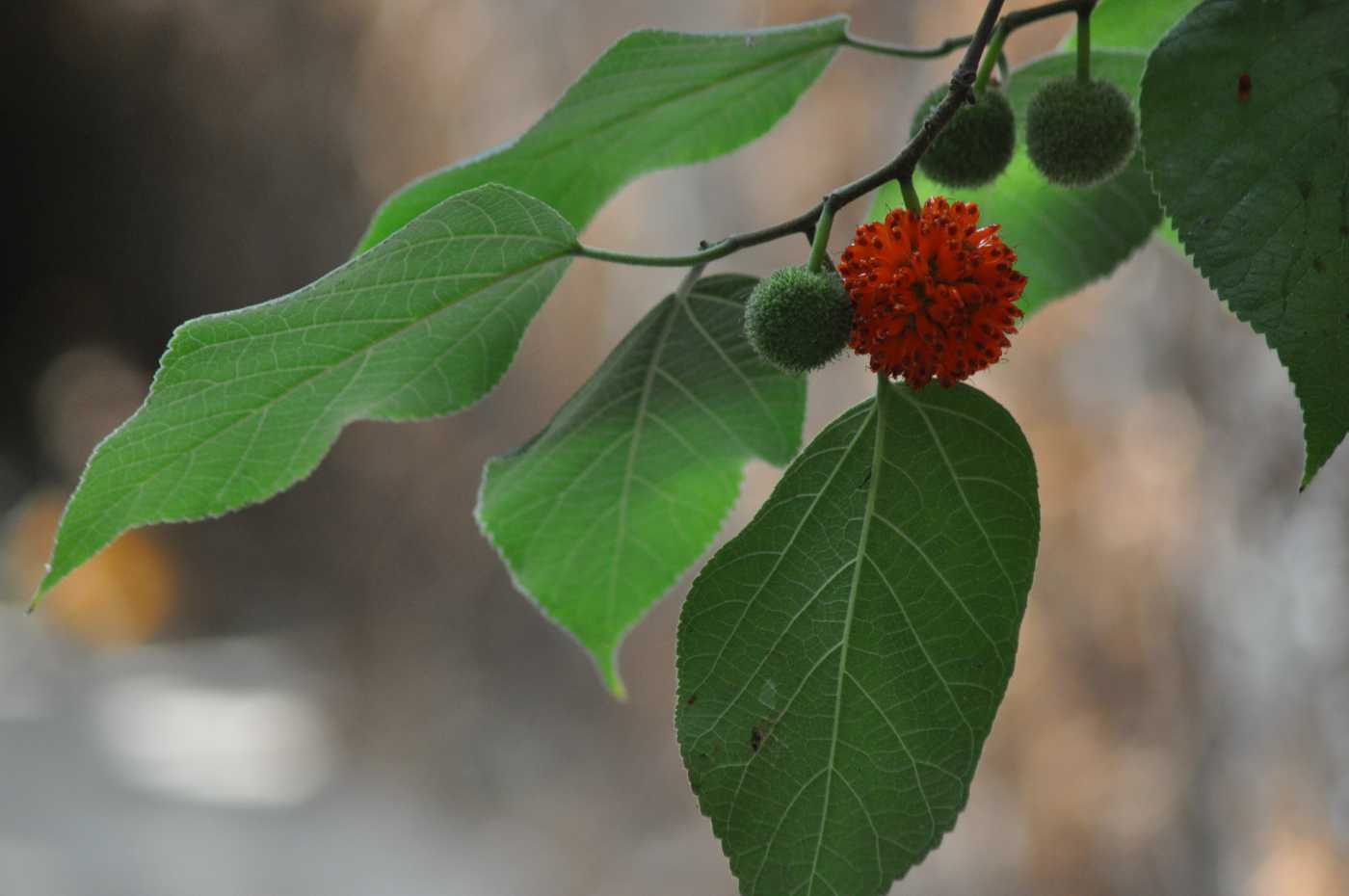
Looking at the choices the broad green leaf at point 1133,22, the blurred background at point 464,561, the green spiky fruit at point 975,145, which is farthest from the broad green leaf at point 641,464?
the blurred background at point 464,561

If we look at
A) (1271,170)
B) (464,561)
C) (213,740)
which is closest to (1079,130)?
(1271,170)

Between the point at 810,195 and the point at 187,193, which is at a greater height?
the point at 187,193

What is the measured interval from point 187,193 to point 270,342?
298cm

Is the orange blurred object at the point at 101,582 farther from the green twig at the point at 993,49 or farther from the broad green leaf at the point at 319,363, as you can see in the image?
the green twig at the point at 993,49

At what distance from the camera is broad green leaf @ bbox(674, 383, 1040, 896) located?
17.8 inches

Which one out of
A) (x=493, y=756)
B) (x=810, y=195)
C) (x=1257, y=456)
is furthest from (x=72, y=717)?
(x=1257, y=456)

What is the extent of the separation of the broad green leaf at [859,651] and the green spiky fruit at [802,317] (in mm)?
37

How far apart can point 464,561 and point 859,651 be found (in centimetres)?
253

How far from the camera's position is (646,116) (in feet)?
1.99

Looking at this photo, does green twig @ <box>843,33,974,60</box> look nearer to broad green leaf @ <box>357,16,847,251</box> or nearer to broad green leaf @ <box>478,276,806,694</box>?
broad green leaf @ <box>357,16,847,251</box>

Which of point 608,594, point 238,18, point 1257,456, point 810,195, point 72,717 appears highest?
point 238,18

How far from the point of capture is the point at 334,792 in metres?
2.83

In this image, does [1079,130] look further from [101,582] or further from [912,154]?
[101,582]

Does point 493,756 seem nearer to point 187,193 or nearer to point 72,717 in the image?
point 72,717
